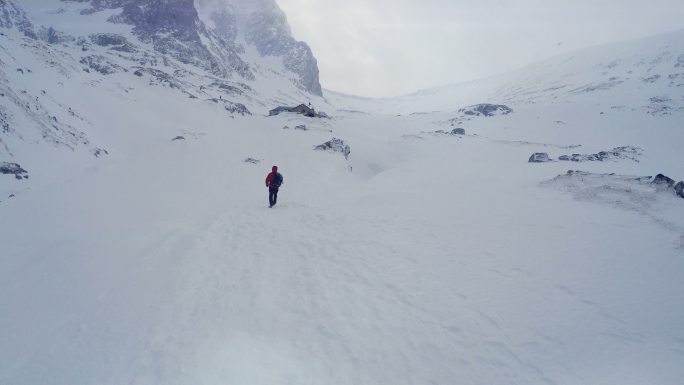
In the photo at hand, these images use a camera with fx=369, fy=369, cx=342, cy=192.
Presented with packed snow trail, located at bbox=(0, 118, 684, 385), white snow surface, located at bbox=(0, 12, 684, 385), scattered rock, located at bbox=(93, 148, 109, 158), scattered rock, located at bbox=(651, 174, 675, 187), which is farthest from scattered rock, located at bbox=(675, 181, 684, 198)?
scattered rock, located at bbox=(93, 148, 109, 158)

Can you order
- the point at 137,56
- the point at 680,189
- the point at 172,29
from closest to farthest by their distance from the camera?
the point at 680,189
the point at 137,56
the point at 172,29

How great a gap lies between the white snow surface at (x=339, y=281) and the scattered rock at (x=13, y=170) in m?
0.33

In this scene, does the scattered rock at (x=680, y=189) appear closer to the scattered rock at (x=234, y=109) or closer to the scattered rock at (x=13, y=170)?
the scattered rock at (x=13, y=170)

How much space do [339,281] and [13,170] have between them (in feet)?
55.4

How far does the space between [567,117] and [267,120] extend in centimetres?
6482

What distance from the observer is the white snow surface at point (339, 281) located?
245 inches

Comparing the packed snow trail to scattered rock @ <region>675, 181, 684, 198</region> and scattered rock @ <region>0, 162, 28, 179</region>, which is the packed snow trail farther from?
scattered rock @ <region>675, 181, 684, 198</region>

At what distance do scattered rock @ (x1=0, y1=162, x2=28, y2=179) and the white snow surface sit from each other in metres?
0.33

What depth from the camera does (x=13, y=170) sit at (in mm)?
16703

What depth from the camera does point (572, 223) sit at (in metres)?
12.1

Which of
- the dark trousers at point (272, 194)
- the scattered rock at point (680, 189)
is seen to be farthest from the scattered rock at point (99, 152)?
the scattered rock at point (680, 189)

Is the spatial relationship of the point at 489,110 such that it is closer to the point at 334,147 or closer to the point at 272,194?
the point at 334,147

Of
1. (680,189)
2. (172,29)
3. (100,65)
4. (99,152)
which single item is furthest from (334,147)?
(172,29)

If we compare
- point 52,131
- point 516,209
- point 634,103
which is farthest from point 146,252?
point 634,103
